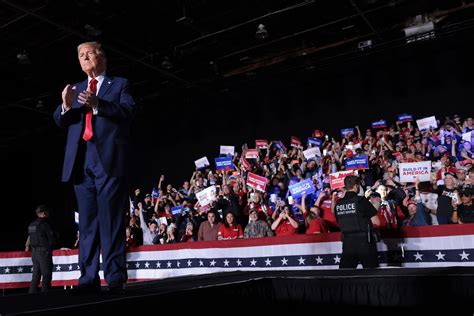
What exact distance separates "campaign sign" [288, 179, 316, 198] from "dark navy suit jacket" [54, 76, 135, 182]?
5.22 meters

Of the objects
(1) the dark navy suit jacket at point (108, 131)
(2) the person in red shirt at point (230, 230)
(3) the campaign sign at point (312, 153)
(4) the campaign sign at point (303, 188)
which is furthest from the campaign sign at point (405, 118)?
(1) the dark navy suit jacket at point (108, 131)

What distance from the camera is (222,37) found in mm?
11453

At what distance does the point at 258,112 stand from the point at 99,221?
10.9 m

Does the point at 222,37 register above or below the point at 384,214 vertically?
above

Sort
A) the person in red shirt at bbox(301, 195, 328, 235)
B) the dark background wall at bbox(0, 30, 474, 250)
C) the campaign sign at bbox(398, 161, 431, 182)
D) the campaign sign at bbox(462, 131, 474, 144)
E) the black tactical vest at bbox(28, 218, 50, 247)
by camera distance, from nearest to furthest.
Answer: the person in red shirt at bbox(301, 195, 328, 235), the campaign sign at bbox(398, 161, 431, 182), the black tactical vest at bbox(28, 218, 50, 247), the campaign sign at bbox(462, 131, 474, 144), the dark background wall at bbox(0, 30, 474, 250)

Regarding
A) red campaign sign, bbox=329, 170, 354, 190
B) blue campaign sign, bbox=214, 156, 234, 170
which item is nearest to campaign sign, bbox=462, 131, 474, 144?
red campaign sign, bbox=329, 170, 354, 190

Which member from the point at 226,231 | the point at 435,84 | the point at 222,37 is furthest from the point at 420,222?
the point at 222,37

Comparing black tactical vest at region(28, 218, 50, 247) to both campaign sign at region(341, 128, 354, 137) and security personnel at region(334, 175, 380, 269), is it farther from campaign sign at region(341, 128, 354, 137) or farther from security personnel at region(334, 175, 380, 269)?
campaign sign at region(341, 128, 354, 137)

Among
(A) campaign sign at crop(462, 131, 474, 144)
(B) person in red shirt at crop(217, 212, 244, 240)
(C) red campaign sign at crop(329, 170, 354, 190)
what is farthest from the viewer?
(A) campaign sign at crop(462, 131, 474, 144)

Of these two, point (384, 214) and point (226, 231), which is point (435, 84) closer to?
point (384, 214)

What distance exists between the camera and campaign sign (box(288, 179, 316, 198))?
289 inches

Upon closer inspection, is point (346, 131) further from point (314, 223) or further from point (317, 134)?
point (314, 223)

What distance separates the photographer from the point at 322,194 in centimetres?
726

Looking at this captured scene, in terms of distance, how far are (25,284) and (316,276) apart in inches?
327
